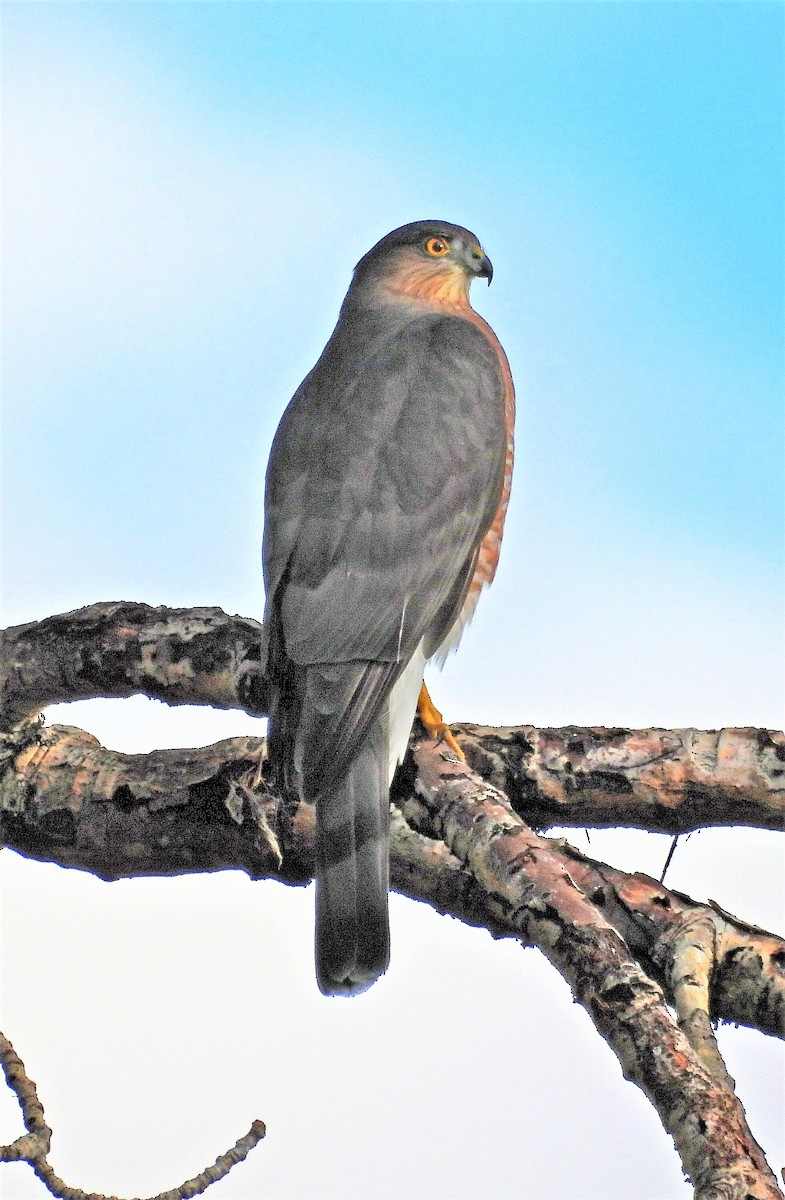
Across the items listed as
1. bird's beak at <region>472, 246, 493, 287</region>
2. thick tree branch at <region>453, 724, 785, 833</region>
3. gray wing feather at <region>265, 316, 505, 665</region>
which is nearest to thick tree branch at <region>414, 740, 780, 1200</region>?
thick tree branch at <region>453, 724, 785, 833</region>

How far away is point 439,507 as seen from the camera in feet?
11.5

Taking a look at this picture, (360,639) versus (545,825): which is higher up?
(360,639)

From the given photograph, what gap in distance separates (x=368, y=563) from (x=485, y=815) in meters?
0.73

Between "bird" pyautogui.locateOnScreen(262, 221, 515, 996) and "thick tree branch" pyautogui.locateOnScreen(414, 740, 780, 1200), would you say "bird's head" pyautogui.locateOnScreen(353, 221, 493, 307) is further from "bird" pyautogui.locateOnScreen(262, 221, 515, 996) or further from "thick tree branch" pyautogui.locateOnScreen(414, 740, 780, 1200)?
"thick tree branch" pyautogui.locateOnScreen(414, 740, 780, 1200)

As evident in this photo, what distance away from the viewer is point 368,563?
10.9ft

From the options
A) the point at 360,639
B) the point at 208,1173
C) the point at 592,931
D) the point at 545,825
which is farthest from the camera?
the point at 545,825

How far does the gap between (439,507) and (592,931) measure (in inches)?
52.5

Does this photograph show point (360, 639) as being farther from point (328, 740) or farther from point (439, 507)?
point (439, 507)

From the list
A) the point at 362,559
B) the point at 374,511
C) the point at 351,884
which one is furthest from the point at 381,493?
the point at 351,884

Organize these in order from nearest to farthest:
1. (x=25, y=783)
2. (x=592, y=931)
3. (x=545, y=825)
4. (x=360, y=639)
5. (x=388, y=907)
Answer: (x=592, y=931), (x=388, y=907), (x=360, y=639), (x=545, y=825), (x=25, y=783)

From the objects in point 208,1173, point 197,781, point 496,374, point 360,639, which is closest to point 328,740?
point 360,639

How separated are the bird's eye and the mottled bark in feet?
5.03

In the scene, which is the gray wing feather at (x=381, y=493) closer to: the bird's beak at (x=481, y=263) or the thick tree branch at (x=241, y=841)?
the thick tree branch at (x=241, y=841)

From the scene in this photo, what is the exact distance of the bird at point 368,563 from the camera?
300cm
